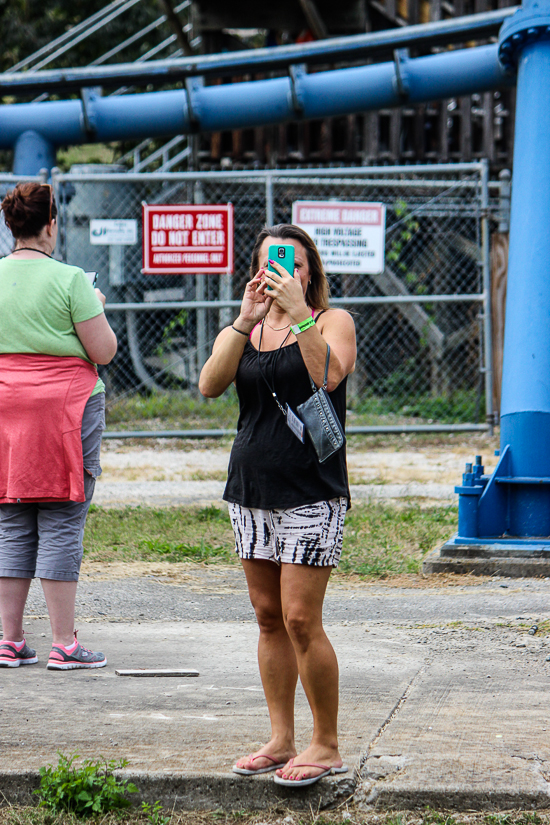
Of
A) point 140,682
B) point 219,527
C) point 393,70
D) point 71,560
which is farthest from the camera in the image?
point 393,70

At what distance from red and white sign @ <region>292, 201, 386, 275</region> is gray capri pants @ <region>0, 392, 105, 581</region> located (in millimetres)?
5997

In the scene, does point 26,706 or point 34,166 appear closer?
point 26,706

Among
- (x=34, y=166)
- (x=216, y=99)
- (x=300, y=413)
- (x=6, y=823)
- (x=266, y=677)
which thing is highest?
(x=216, y=99)

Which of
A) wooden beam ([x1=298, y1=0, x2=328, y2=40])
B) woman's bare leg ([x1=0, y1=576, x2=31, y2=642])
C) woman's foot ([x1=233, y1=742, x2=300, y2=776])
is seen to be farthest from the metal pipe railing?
woman's foot ([x1=233, y1=742, x2=300, y2=776])

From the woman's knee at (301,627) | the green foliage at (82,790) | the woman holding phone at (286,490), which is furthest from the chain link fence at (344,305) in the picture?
the woman's knee at (301,627)

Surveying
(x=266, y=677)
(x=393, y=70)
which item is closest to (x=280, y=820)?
(x=266, y=677)

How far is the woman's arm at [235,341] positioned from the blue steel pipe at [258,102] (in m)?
10.1

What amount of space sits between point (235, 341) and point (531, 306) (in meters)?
3.10

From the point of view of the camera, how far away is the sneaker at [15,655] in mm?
4020

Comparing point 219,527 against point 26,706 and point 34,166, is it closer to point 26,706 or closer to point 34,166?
point 26,706

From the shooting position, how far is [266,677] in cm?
298

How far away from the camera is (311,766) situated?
2846 mm

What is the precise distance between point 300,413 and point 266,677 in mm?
853

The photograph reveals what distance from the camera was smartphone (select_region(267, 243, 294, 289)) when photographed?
2898 millimetres
